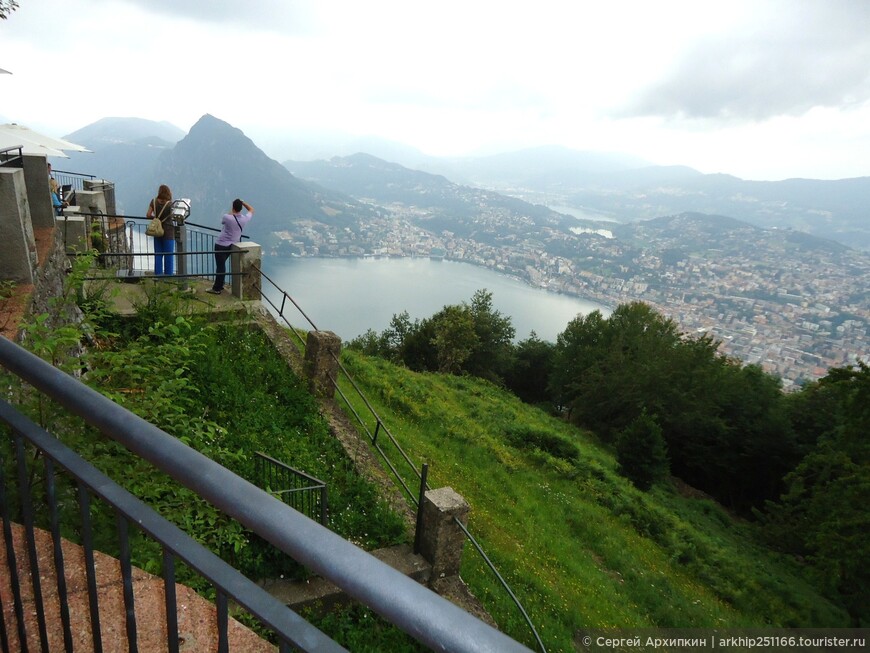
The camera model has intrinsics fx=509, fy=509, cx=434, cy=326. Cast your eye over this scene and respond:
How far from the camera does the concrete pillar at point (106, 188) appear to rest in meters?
16.5

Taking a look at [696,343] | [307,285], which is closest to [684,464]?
[696,343]

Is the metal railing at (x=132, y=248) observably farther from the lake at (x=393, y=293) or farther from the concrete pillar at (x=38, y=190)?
the lake at (x=393, y=293)

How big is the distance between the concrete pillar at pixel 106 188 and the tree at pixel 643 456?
19.3 metres

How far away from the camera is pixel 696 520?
666 inches

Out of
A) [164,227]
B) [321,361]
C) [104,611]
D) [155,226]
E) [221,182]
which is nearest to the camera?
[104,611]

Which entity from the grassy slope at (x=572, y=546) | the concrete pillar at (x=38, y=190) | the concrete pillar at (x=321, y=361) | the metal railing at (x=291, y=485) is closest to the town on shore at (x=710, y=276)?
the grassy slope at (x=572, y=546)

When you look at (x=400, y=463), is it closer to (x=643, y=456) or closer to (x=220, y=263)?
(x=220, y=263)

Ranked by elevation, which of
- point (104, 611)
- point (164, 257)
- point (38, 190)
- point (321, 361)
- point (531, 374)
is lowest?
point (531, 374)

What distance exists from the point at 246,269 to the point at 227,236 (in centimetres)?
75

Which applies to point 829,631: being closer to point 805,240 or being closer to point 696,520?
point 696,520

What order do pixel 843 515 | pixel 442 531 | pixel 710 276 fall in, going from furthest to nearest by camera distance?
pixel 710 276, pixel 843 515, pixel 442 531

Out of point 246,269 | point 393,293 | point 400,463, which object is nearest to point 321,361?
point 400,463

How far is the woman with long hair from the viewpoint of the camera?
999 cm

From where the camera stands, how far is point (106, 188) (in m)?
17.2
